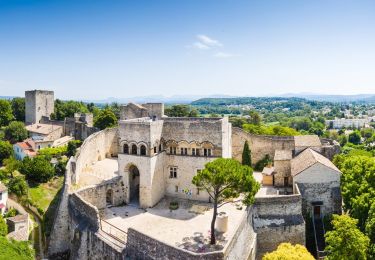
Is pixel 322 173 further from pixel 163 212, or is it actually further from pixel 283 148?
pixel 163 212

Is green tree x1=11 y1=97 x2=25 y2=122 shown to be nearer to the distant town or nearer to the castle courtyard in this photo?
Answer: the distant town

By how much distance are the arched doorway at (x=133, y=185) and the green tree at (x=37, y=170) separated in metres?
15.6

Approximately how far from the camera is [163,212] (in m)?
31.0

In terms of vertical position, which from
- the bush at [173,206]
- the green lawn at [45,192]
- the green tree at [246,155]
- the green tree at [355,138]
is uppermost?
the green tree at [246,155]

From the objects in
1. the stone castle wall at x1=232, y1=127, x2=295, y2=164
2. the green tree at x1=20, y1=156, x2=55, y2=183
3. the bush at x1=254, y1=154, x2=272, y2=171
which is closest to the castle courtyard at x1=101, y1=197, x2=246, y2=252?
the bush at x1=254, y1=154, x2=272, y2=171

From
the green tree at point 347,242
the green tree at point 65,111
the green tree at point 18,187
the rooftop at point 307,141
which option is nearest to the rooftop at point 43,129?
the green tree at point 65,111

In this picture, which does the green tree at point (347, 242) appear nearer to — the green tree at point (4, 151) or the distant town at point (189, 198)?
the distant town at point (189, 198)

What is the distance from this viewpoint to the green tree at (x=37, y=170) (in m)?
44.2

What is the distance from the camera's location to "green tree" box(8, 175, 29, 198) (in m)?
41.2

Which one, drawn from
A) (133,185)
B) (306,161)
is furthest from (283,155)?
(133,185)

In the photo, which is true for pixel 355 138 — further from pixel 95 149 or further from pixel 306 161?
pixel 95 149

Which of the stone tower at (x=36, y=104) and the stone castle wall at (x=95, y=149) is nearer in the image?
the stone castle wall at (x=95, y=149)

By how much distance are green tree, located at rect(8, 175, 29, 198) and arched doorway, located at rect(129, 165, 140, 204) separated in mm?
15601

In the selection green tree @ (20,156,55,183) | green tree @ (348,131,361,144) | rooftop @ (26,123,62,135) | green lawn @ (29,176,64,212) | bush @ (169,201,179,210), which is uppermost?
rooftop @ (26,123,62,135)
